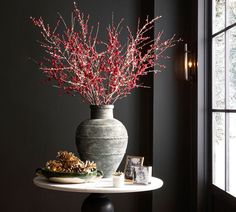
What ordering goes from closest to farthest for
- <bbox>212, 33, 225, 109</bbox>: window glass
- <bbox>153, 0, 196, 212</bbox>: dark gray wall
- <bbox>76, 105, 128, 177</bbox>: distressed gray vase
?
1. <bbox>76, 105, 128, 177</bbox>: distressed gray vase
2. <bbox>212, 33, 225, 109</bbox>: window glass
3. <bbox>153, 0, 196, 212</bbox>: dark gray wall

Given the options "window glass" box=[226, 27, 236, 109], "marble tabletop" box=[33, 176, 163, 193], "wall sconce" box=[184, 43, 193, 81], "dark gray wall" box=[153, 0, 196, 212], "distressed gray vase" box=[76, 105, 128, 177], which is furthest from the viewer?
"dark gray wall" box=[153, 0, 196, 212]

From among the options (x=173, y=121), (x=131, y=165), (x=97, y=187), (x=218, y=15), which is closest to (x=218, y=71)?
(x=218, y=15)

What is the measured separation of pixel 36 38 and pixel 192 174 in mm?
1619

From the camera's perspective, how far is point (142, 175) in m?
2.36

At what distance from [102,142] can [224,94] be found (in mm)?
860

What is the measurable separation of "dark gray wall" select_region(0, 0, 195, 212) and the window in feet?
1.44

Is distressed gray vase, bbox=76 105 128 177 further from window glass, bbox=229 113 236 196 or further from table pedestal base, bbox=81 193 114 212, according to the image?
window glass, bbox=229 113 236 196

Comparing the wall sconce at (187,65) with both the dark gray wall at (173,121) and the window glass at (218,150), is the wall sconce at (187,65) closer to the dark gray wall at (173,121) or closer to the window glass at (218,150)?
the dark gray wall at (173,121)

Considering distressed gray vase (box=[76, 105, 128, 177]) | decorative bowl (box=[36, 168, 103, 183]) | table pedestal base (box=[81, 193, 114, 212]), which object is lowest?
table pedestal base (box=[81, 193, 114, 212])

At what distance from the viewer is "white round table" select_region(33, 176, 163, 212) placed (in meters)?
2.18

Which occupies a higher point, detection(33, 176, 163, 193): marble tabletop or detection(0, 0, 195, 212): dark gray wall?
detection(0, 0, 195, 212): dark gray wall

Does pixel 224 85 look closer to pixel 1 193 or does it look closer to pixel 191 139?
pixel 191 139

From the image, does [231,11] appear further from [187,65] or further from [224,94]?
[187,65]

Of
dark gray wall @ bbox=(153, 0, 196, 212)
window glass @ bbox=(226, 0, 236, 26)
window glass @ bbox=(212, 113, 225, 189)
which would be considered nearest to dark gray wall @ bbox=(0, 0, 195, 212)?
dark gray wall @ bbox=(153, 0, 196, 212)
